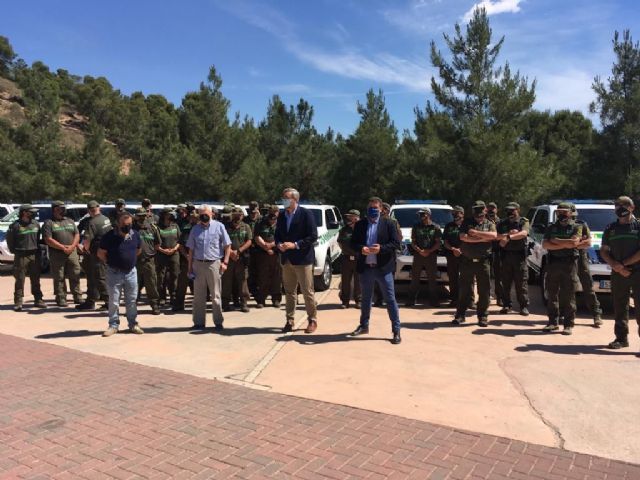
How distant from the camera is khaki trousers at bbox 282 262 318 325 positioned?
760 cm

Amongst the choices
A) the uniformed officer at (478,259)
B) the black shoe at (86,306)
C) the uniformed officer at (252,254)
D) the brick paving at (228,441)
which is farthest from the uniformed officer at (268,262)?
the brick paving at (228,441)

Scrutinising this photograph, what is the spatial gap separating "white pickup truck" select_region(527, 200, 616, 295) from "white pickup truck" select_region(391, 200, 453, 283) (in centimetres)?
181

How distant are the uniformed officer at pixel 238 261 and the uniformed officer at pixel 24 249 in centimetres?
345

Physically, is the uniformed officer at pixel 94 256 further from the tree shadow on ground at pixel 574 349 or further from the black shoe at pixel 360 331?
the tree shadow on ground at pixel 574 349

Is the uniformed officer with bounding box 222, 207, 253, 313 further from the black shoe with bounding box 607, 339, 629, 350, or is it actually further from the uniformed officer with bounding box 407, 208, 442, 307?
the black shoe with bounding box 607, 339, 629, 350

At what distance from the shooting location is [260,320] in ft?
28.2

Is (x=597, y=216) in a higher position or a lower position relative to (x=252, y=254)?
higher

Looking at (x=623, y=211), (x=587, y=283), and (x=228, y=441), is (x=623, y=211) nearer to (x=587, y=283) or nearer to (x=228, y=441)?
(x=587, y=283)

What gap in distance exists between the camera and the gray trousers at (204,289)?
309 inches

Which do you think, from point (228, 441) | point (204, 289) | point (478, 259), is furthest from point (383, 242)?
point (228, 441)

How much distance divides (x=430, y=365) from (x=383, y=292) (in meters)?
1.37

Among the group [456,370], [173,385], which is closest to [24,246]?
[173,385]

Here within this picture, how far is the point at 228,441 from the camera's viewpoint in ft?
13.5

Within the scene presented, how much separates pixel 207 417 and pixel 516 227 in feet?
21.5
